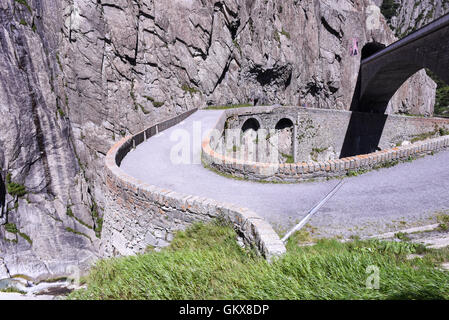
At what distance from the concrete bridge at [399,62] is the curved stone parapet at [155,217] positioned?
66.5 feet

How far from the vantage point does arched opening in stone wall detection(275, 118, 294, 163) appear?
83.9 ft

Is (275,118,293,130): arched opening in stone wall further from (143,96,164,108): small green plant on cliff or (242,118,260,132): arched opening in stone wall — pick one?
(143,96,164,108): small green plant on cliff

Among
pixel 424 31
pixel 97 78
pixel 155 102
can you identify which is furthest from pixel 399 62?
pixel 97 78

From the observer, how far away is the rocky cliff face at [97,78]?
25859 mm

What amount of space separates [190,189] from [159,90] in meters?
25.1

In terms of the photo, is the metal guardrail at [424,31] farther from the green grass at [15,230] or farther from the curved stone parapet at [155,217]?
the green grass at [15,230]

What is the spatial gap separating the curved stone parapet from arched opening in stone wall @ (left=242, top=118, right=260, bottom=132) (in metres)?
14.6

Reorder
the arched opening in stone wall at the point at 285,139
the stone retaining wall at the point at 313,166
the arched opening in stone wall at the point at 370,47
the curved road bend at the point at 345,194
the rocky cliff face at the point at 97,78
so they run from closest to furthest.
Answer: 1. the curved road bend at the point at 345,194
2. the stone retaining wall at the point at 313,166
3. the arched opening in stone wall at the point at 285,139
4. the rocky cliff face at the point at 97,78
5. the arched opening in stone wall at the point at 370,47

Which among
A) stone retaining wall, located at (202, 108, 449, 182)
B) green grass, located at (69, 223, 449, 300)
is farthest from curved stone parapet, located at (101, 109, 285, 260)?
stone retaining wall, located at (202, 108, 449, 182)

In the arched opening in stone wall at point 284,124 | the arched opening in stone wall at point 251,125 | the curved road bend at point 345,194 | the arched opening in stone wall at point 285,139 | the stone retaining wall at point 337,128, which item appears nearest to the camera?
the curved road bend at point 345,194

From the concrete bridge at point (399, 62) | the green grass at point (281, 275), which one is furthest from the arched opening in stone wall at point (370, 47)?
the green grass at point (281, 275)

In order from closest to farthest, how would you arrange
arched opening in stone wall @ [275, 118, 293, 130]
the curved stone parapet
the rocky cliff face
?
the curved stone parapet → arched opening in stone wall @ [275, 118, 293, 130] → the rocky cliff face

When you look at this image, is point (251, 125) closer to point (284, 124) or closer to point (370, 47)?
point (284, 124)
